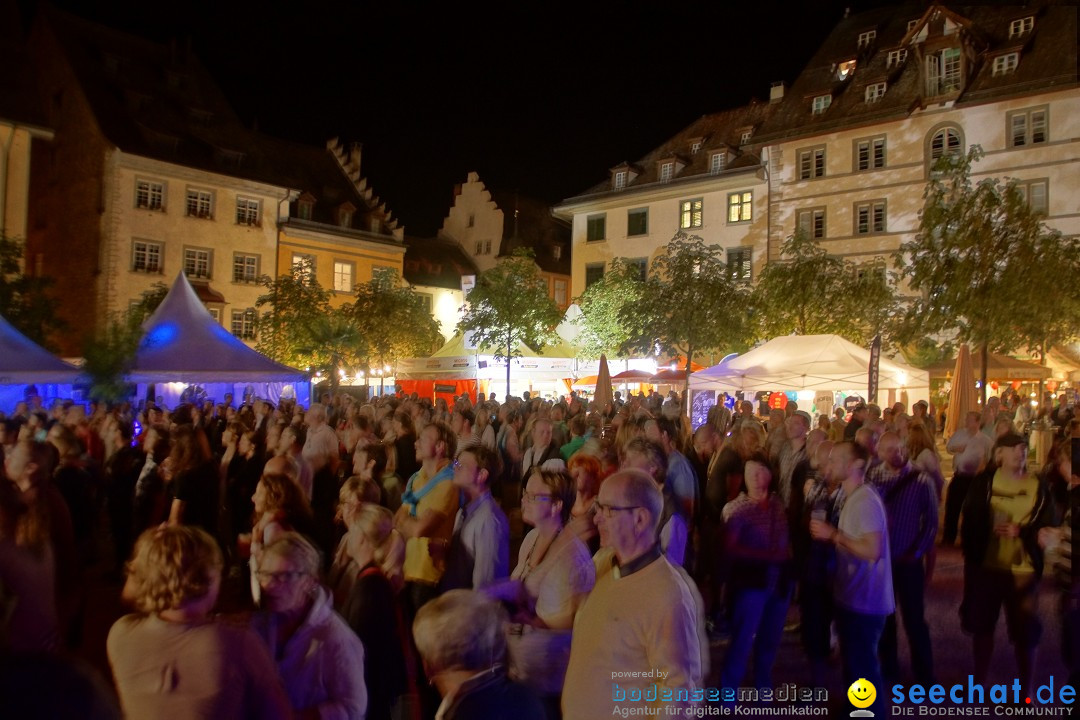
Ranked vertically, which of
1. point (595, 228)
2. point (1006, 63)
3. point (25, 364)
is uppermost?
point (1006, 63)

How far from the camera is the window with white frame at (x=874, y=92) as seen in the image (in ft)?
110

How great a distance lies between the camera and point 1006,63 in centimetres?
3095

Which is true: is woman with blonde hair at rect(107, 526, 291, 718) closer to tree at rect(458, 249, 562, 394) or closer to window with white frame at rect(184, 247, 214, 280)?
tree at rect(458, 249, 562, 394)

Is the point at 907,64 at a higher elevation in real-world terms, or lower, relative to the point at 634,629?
higher

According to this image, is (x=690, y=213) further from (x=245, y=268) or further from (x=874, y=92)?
(x=245, y=268)

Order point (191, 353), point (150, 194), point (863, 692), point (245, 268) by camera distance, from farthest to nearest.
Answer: point (245, 268), point (150, 194), point (191, 353), point (863, 692)

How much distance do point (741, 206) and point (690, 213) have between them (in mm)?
2586

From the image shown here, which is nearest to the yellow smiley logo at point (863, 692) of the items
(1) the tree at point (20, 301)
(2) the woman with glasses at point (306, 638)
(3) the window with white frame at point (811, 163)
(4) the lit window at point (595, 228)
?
(2) the woman with glasses at point (306, 638)

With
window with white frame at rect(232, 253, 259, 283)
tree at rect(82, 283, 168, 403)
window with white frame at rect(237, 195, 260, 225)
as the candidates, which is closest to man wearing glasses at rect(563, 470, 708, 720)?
tree at rect(82, 283, 168, 403)

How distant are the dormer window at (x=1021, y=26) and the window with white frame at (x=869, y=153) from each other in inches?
232

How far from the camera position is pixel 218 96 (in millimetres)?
40938

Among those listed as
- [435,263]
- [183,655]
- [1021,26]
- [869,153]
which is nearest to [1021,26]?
[1021,26]

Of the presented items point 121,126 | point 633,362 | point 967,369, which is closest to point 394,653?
point 967,369

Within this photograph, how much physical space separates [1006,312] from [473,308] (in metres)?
17.2
